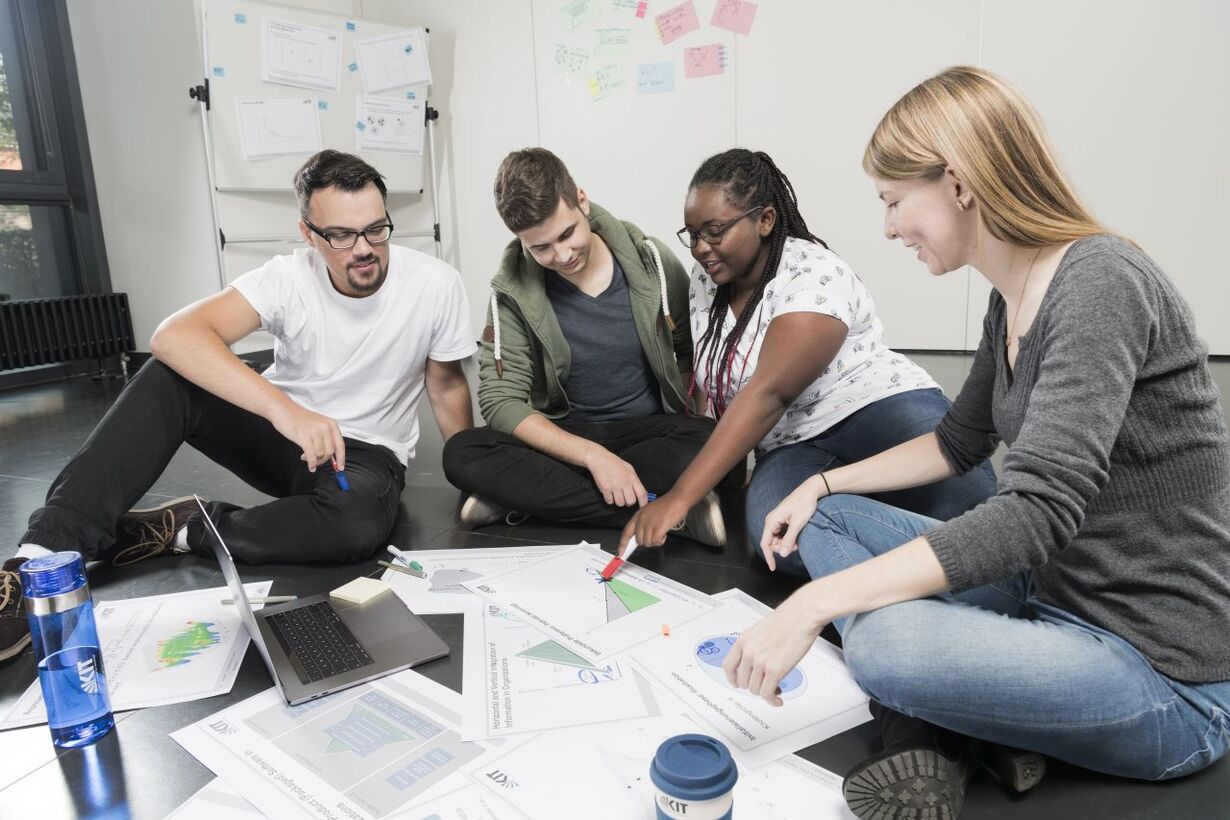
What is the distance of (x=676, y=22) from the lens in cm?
376

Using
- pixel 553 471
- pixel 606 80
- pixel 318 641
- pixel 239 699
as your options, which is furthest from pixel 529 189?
pixel 606 80

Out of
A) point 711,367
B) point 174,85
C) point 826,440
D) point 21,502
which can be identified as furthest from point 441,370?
point 174,85

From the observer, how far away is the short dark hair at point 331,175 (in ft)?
5.42

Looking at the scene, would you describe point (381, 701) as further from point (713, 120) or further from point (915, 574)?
point (713, 120)

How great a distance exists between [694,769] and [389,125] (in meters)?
3.98

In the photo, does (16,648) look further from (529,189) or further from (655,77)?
(655,77)

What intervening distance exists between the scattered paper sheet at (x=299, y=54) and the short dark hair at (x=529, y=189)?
263 cm

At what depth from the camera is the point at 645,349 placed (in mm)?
1871

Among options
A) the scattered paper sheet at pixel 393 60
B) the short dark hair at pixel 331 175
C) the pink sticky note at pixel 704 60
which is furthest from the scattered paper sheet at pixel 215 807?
the scattered paper sheet at pixel 393 60

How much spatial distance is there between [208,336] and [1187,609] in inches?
A: 63.2

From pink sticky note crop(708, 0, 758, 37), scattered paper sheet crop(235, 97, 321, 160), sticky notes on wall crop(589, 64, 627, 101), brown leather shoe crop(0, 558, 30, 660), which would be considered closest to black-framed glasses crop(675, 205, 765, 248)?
brown leather shoe crop(0, 558, 30, 660)

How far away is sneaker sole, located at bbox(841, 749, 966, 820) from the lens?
0.82 meters

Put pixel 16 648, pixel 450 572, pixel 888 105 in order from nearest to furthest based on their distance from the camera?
pixel 16 648, pixel 450 572, pixel 888 105

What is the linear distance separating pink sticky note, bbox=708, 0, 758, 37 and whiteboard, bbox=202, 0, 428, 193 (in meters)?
1.45
